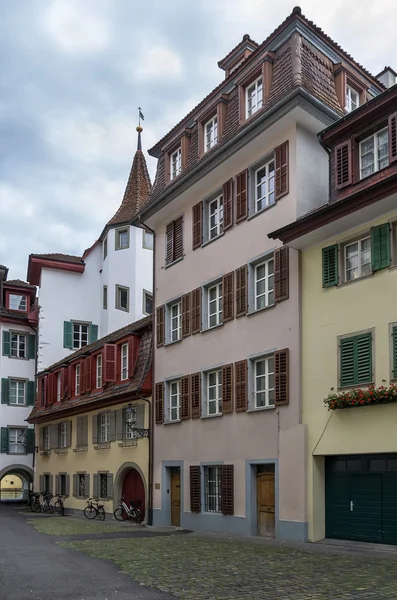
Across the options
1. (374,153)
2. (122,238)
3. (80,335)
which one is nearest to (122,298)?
(122,238)

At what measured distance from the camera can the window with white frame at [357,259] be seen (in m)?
17.3

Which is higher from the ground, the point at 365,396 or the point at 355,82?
the point at 355,82

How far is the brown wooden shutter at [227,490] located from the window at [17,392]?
24.7 m

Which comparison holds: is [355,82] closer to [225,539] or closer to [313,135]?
[313,135]

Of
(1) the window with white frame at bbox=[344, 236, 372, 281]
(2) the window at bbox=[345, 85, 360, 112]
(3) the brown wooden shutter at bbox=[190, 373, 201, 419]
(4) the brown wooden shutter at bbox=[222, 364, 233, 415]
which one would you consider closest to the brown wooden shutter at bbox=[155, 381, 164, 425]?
(3) the brown wooden shutter at bbox=[190, 373, 201, 419]

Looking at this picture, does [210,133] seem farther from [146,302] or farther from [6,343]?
[6,343]

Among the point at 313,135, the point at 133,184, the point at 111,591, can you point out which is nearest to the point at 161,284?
the point at 313,135

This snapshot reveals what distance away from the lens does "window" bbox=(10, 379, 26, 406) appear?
43.6 metres

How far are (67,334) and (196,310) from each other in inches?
785

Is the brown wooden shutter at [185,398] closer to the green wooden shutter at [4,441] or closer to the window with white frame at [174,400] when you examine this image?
the window with white frame at [174,400]

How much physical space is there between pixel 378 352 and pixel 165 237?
12117 millimetres

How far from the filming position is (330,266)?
1816 cm

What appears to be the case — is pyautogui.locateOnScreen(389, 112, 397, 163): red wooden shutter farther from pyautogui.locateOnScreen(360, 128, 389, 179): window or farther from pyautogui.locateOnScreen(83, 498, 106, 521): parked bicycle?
pyautogui.locateOnScreen(83, 498, 106, 521): parked bicycle

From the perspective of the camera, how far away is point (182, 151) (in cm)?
2581
